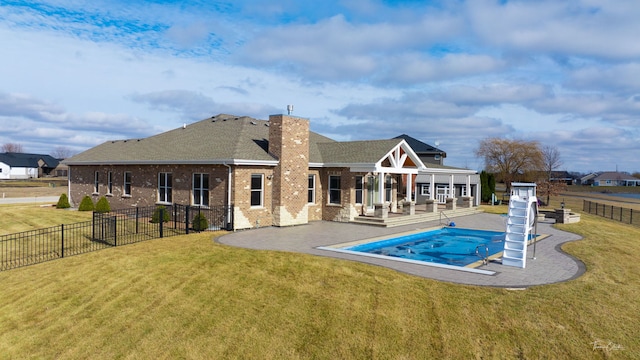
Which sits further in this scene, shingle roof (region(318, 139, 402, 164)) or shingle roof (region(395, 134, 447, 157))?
shingle roof (region(395, 134, 447, 157))

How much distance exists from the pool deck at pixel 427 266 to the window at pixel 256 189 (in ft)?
5.02

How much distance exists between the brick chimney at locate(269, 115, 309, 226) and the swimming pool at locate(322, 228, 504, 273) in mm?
5802

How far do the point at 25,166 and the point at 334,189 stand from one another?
4188 inches

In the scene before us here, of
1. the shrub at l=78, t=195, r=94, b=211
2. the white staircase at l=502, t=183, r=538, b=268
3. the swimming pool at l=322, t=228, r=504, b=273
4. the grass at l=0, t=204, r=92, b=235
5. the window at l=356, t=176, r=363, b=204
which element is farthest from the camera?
the shrub at l=78, t=195, r=94, b=211

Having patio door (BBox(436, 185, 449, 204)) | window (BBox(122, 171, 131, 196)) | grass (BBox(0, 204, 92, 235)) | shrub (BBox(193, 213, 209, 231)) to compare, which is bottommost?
grass (BBox(0, 204, 92, 235))

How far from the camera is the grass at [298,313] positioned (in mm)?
8438

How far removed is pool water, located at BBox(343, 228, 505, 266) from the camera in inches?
647

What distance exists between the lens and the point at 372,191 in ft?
86.6

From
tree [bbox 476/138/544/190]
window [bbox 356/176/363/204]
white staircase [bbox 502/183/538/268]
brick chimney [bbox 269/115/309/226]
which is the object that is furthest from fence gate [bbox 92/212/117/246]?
tree [bbox 476/138/544/190]

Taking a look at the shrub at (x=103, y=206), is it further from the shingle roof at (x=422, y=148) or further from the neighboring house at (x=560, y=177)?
the neighboring house at (x=560, y=177)

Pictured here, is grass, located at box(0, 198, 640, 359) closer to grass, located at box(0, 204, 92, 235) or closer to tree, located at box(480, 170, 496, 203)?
grass, located at box(0, 204, 92, 235)

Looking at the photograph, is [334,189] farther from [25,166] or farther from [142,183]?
[25,166]

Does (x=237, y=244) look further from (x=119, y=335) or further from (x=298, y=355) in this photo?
(x=298, y=355)

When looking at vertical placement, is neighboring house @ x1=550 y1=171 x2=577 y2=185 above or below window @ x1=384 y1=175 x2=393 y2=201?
above
